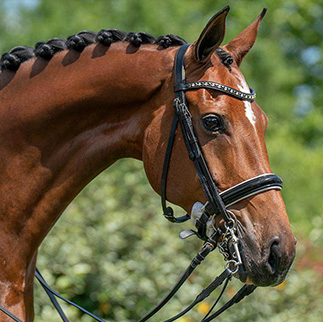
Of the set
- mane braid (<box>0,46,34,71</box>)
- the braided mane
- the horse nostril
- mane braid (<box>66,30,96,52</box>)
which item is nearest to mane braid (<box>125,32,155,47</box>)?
the braided mane

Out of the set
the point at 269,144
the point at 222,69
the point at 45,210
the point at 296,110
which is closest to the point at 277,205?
the point at 222,69

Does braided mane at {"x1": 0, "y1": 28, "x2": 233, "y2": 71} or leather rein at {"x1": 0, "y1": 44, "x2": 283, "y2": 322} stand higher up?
braided mane at {"x1": 0, "y1": 28, "x2": 233, "y2": 71}

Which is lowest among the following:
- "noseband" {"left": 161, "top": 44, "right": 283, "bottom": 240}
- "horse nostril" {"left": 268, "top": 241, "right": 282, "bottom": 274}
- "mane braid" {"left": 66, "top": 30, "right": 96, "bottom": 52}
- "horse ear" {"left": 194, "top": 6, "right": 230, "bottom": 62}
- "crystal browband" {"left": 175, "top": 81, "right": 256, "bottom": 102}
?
"horse nostril" {"left": 268, "top": 241, "right": 282, "bottom": 274}

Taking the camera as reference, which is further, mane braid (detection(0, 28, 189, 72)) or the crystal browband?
mane braid (detection(0, 28, 189, 72))

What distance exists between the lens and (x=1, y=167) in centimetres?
326

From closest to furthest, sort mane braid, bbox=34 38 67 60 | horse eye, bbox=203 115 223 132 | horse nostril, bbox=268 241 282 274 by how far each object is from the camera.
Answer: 1. horse nostril, bbox=268 241 282 274
2. horse eye, bbox=203 115 223 132
3. mane braid, bbox=34 38 67 60

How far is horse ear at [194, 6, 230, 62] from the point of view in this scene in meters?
3.03

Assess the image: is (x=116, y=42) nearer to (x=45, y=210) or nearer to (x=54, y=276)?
(x=45, y=210)

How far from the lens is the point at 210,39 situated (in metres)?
3.13

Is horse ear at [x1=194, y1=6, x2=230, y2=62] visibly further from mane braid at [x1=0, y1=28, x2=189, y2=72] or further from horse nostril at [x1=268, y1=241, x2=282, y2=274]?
horse nostril at [x1=268, y1=241, x2=282, y2=274]

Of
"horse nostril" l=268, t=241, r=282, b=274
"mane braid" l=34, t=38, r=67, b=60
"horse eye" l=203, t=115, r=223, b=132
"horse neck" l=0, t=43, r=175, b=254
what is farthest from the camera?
"mane braid" l=34, t=38, r=67, b=60

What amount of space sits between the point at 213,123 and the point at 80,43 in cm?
95

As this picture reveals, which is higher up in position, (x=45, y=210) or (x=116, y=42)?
(x=116, y=42)

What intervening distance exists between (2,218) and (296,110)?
2079 cm
